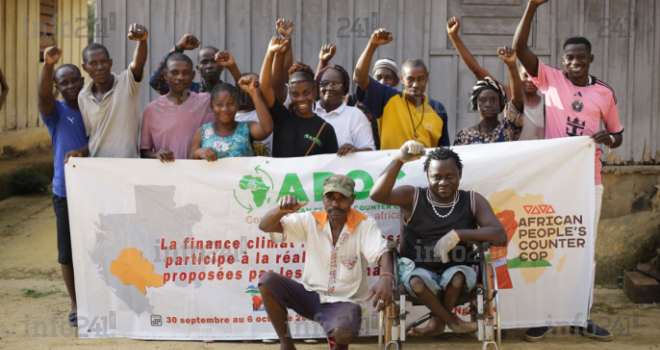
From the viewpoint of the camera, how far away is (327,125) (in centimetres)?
480

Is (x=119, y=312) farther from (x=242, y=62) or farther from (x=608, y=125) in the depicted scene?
(x=608, y=125)

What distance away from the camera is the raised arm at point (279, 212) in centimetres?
404

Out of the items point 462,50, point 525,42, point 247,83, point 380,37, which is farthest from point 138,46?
point 525,42

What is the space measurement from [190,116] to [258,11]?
230cm

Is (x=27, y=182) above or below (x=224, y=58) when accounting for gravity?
below

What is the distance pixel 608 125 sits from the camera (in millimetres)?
4816

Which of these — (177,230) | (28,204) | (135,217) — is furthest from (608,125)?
(28,204)

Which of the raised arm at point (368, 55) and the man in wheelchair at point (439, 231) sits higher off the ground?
the raised arm at point (368, 55)

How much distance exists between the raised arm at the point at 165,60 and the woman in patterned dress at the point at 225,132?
0.65 metres

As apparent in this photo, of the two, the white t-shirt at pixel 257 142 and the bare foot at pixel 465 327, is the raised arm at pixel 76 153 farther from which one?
the bare foot at pixel 465 327

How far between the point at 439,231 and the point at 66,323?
317 centimetres

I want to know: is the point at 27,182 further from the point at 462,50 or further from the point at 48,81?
the point at 462,50

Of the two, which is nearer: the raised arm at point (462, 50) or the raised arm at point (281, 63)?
the raised arm at point (281, 63)

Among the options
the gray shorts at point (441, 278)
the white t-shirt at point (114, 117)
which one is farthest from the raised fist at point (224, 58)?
the gray shorts at point (441, 278)
